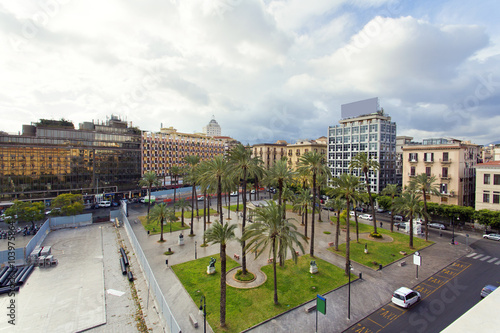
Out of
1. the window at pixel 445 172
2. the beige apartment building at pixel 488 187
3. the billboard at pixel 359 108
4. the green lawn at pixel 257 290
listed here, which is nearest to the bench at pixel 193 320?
the green lawn at pixel 257 290

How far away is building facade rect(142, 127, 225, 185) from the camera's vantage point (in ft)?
329

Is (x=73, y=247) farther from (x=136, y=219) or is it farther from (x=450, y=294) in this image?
(x=450, y=294)

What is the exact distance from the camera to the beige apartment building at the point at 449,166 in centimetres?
5728

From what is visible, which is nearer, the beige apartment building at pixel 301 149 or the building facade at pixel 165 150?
the building facade at pixel 165 150

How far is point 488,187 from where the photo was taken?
167 feet

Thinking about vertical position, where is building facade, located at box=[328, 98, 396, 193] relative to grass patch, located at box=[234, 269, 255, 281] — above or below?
above

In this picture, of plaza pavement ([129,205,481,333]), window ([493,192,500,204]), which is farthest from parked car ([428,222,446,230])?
window ([493,192,500,204])

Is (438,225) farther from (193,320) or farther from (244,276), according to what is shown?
(193,320)

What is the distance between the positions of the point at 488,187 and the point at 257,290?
5431 cm

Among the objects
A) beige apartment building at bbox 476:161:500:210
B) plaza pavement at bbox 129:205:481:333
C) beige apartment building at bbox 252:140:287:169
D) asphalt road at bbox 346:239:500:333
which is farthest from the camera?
beige apartment building at bbox 252:140:287:169

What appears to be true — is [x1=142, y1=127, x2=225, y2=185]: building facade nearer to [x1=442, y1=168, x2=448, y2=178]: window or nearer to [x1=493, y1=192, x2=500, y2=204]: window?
[x1=442, y1=168, x2=448, y2=178]: window

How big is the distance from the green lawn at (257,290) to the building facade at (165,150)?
244 ft

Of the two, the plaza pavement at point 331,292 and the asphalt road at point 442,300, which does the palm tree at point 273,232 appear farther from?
the asphalt road at point 442,300

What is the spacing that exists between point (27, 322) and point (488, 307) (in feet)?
115
